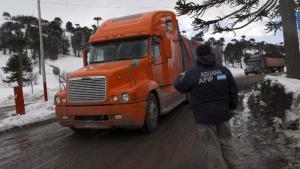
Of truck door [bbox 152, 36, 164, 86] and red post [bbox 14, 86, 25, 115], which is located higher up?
truck door [bbox 152, 36, 164, 86]

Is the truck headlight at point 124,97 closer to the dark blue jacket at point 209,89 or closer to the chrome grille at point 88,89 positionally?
the chrome grille at point 88,89

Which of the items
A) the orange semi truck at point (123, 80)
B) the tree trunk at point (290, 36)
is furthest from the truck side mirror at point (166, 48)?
the tree trunk at point (290, 36)

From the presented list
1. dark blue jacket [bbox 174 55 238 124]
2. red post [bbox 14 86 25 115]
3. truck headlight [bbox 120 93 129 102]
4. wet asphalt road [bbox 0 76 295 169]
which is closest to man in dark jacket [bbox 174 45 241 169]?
dark blue jacket [bbox 174 55 238 124]

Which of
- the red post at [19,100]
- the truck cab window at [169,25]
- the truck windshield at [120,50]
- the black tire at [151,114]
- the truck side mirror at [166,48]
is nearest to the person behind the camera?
the black tire at [151,114]

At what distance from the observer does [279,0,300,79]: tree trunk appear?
12555 millimetres

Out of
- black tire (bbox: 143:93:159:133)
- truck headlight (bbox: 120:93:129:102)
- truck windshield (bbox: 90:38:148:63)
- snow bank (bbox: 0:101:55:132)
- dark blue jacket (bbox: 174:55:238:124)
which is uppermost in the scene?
truck windshield (bbox: 90:38:148:63)

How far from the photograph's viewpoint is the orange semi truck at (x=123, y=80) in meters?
9.52

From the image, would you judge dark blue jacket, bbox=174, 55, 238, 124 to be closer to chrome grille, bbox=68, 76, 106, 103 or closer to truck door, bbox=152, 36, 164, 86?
chrome grille, bbox=68, 76, 106, 103

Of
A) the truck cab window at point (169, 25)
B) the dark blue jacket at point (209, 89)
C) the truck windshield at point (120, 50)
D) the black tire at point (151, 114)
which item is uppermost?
the truck cab window at point (169, 25)

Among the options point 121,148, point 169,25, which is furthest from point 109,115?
point 169,25

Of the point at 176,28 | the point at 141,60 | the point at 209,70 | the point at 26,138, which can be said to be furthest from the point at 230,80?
the point at 176,28

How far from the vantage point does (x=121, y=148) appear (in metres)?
8.70

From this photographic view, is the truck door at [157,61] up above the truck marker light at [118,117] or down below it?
above

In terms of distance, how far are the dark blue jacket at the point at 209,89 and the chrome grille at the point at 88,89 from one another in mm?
4301
